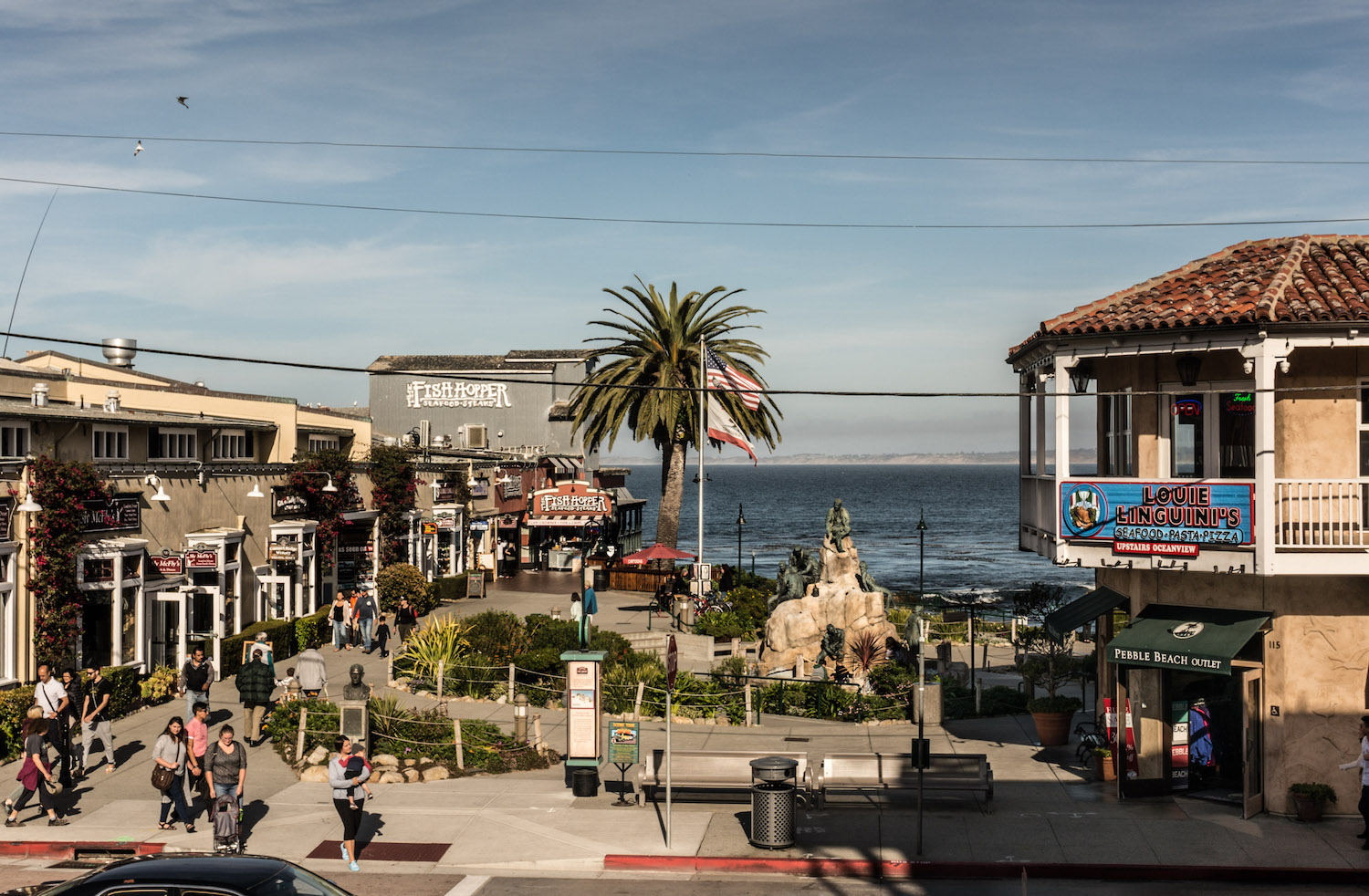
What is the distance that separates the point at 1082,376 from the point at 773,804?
11.1 m

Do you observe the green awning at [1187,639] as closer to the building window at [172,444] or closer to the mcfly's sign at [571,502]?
the building window at [172,444]

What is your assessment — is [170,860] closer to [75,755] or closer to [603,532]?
[75,755]

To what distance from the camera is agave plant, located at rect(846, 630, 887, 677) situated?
31.7 m

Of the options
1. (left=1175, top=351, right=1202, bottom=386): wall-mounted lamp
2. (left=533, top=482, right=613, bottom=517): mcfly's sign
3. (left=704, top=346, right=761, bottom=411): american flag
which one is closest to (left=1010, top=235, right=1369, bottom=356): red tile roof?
(left=1175, top=351, right=1202, bottom=386): wall-mounted lamp

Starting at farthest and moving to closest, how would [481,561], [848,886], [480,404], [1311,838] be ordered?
1. [480,404]
2. [481,561]
3. [1311,838]
4. [848,886]

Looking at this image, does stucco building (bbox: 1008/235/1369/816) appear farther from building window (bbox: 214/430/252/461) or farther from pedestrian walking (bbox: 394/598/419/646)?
building window (bbox: 214/430/252/461)

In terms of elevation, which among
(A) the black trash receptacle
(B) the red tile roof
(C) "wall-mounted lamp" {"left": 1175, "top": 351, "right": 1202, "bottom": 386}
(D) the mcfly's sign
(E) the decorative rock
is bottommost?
(E) the decorative rock

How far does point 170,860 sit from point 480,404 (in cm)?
6627

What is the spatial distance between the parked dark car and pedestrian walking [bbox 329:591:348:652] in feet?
77.5

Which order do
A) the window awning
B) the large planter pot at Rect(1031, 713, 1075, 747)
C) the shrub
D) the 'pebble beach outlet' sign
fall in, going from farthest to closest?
the 'pebble beach outlet' sign < the window awning < the shrub < the large planter pot at Rect(1031, 713, 1075, 747)

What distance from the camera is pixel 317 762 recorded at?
21.5m

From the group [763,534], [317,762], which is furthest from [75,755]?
[763,534]

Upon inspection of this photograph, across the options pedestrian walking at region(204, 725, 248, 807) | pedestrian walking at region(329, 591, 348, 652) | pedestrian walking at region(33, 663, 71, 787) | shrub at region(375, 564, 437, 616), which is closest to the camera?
pedestrian walking at region(204, 725, 248, 807)

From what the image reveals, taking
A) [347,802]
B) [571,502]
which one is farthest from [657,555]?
[347,802]
